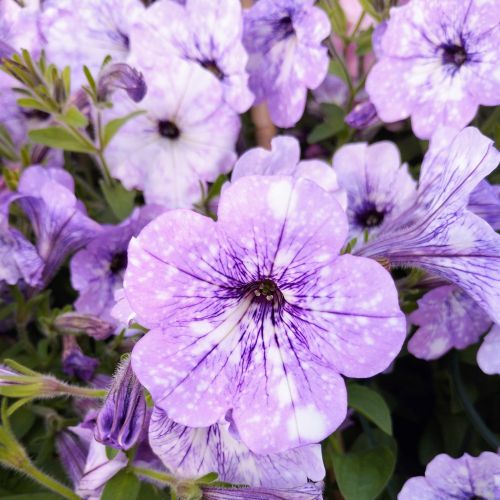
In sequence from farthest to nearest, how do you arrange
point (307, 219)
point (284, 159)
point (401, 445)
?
1. point (401, 445)
2. point (284, 159)
3. point (307, 219)

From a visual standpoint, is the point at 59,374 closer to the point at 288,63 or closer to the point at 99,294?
the point at 99,294

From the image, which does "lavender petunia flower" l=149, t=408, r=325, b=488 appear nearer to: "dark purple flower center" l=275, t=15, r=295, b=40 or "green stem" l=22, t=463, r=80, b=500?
"green stem" l=22, t=463, r=80, b=500

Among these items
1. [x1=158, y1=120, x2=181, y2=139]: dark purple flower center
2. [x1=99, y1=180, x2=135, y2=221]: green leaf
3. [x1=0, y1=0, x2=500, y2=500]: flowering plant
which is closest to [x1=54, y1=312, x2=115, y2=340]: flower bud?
[x1=0, y1=0, x2=500, y2=500]: flowering plant

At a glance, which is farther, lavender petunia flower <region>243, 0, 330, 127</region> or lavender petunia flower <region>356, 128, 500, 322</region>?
lavender petunia flower <region>243, 0, 330, 127</region>

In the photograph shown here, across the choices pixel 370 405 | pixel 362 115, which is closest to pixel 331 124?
pixel 362 115

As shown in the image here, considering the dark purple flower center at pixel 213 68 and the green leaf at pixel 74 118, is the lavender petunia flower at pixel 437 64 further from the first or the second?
the green leaf at pixel 74 118

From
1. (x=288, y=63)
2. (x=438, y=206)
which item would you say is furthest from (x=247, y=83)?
(x=438, y=206)

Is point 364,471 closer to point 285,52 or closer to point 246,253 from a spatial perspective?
point 246,253
